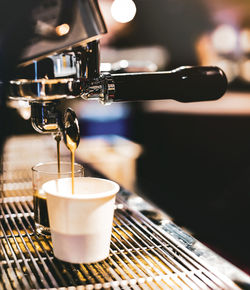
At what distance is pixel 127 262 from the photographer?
2.12 feet

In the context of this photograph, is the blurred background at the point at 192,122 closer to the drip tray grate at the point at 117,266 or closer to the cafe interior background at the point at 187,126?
the cafe interior background at the point at 187,126

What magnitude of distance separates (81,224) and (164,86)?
0.80ft

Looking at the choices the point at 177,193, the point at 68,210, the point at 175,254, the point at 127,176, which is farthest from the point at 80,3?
the point at 177,193

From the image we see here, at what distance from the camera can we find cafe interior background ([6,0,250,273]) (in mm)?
2477

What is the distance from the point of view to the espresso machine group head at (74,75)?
0.62 metres

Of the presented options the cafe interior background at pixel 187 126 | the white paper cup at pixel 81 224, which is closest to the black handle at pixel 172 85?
the white paper cup at pixel 81 224

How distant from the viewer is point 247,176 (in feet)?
10.4

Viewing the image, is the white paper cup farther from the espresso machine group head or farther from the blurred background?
the blurred background

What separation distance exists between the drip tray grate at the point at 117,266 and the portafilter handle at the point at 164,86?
0.24 meters

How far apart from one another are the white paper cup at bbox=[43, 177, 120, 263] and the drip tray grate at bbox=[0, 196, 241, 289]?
0.07 feet

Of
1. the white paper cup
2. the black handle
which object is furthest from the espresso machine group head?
the white paper cup

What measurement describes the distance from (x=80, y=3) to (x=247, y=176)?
2.76 m

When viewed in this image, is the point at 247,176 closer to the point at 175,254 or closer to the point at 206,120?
the point at 206,120

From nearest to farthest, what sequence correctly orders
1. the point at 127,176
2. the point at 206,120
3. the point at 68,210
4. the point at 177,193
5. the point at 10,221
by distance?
the point at 68,210, the point at 10,221, the point at 127,176, the point at 177,193, the point at 206,120
